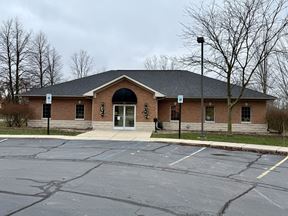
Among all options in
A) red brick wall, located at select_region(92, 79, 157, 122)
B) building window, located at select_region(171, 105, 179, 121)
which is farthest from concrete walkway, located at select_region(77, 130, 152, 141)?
building window, located at select_region(171, 105, 179, 121)

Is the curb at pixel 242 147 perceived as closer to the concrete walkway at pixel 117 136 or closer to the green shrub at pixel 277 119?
the concrete walkway at pixel 117 136

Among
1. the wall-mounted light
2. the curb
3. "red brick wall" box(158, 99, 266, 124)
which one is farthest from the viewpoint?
"red brick wall" box(158, 99, 266, 124)

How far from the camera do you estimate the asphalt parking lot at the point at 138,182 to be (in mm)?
7402

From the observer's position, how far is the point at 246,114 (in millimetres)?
33719

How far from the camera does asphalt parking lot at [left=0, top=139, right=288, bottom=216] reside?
24.3ft

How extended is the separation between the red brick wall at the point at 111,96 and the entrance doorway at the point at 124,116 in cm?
41

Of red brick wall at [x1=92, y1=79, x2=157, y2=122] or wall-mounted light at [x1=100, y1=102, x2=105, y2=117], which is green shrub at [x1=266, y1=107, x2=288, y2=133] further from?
wall-mounted light at [x1=100, y1=102, x2=105, y2=117]

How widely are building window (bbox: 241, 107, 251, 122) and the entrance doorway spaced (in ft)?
30.1

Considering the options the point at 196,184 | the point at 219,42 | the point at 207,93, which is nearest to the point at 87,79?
the point at 207,93

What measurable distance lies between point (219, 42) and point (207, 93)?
6165 mm

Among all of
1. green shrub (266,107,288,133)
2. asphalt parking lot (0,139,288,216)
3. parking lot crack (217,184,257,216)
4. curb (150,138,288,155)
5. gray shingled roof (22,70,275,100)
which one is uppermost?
gray shingled roof (22,70,275,100)

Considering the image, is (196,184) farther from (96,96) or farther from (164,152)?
(96,96)

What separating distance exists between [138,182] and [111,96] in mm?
22267

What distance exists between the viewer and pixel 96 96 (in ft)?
106
